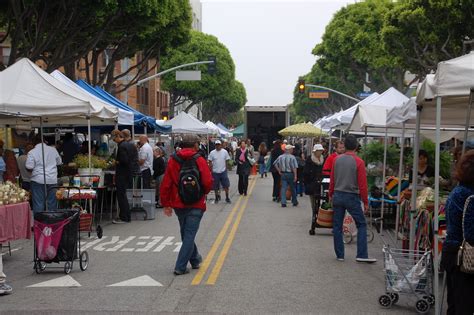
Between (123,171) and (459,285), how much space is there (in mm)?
11077

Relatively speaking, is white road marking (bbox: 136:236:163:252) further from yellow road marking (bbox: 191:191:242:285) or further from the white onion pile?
the white onion pile

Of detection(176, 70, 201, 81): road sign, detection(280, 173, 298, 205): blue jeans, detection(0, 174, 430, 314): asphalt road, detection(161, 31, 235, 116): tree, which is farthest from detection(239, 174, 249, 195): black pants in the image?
detection(161, 31, 235, 116): tree

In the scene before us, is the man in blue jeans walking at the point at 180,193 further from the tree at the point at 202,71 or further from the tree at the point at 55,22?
the tree at the point at 202,71

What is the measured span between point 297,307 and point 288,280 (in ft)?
4.92

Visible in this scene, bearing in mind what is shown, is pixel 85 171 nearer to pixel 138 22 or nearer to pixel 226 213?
pixel 226 213

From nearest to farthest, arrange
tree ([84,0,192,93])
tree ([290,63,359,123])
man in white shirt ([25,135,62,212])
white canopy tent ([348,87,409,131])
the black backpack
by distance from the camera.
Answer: the black backpack, man in white shirt ([25,135,62,212]), white canopy tent ([348,87,409,131]), tree ([84,0,192,93]), tree ([290,63,359,123])

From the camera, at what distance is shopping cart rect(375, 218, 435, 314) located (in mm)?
7492

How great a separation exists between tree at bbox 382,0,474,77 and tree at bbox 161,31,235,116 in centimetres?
3138

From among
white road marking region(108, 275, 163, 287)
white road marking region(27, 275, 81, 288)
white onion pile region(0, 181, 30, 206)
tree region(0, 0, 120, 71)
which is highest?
tree region(0, 0, 120, 71)

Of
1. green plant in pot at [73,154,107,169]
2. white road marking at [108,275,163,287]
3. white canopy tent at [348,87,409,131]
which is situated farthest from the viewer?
green plant in pot at [73,154,107,169]

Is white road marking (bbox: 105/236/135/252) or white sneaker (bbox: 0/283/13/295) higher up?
white sneaker (bbox: 0/283/13/295)

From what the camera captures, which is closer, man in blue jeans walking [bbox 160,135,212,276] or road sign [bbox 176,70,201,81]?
man in blue jeans walking [bbox 160,135,212,276]

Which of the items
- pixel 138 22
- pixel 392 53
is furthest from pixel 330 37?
pixel 138 22

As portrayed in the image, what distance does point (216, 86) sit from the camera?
6906cm
